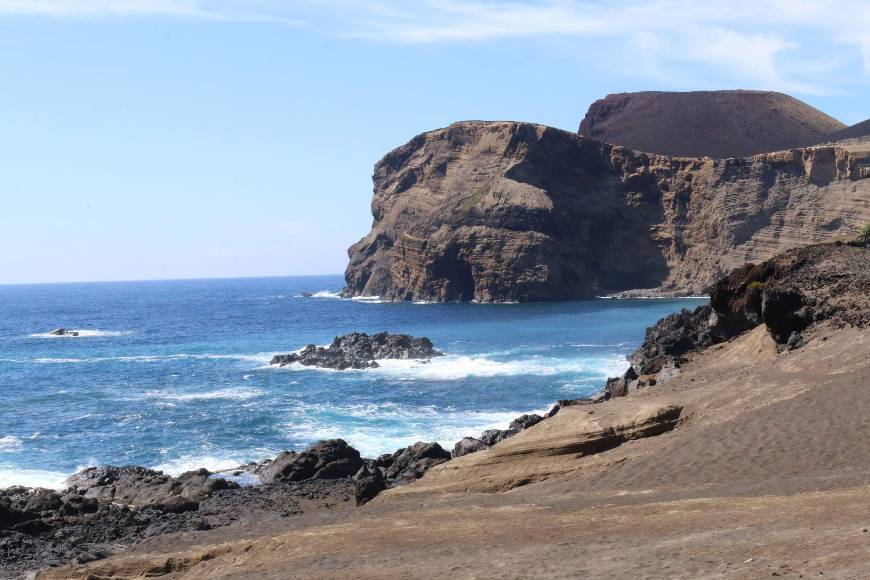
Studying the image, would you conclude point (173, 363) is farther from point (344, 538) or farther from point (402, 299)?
point (402, 299)

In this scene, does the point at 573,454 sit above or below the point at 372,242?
below

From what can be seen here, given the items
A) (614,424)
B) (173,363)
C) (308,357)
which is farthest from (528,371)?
(614,424)

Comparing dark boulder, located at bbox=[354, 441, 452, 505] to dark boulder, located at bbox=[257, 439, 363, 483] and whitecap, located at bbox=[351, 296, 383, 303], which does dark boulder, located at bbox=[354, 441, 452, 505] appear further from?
whitecap, located at bbox=[351, 296, 383, 303]

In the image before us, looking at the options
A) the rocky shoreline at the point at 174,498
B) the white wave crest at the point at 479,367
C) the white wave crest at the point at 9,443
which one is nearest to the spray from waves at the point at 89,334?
the white wave crest at the point at 479,367

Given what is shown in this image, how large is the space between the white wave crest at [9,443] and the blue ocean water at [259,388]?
0.14 feet

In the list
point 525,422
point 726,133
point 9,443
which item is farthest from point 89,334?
point 726,133

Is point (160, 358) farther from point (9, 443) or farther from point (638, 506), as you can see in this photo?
point (638, 506)

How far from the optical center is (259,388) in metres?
50.6

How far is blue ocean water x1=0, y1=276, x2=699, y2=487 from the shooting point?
→ 3619cm

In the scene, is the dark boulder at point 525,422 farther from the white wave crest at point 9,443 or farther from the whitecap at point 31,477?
the white wave crest at point 9,443

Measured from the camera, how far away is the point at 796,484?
15.9 meters

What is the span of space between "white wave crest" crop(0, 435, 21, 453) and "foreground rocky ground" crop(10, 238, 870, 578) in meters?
16.9

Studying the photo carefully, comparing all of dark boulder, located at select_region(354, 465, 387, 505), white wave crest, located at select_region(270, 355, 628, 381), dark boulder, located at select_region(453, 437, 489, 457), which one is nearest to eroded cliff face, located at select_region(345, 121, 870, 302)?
white wave crest, located at select_region(270, 355, 628, 381)

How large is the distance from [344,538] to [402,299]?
117m
